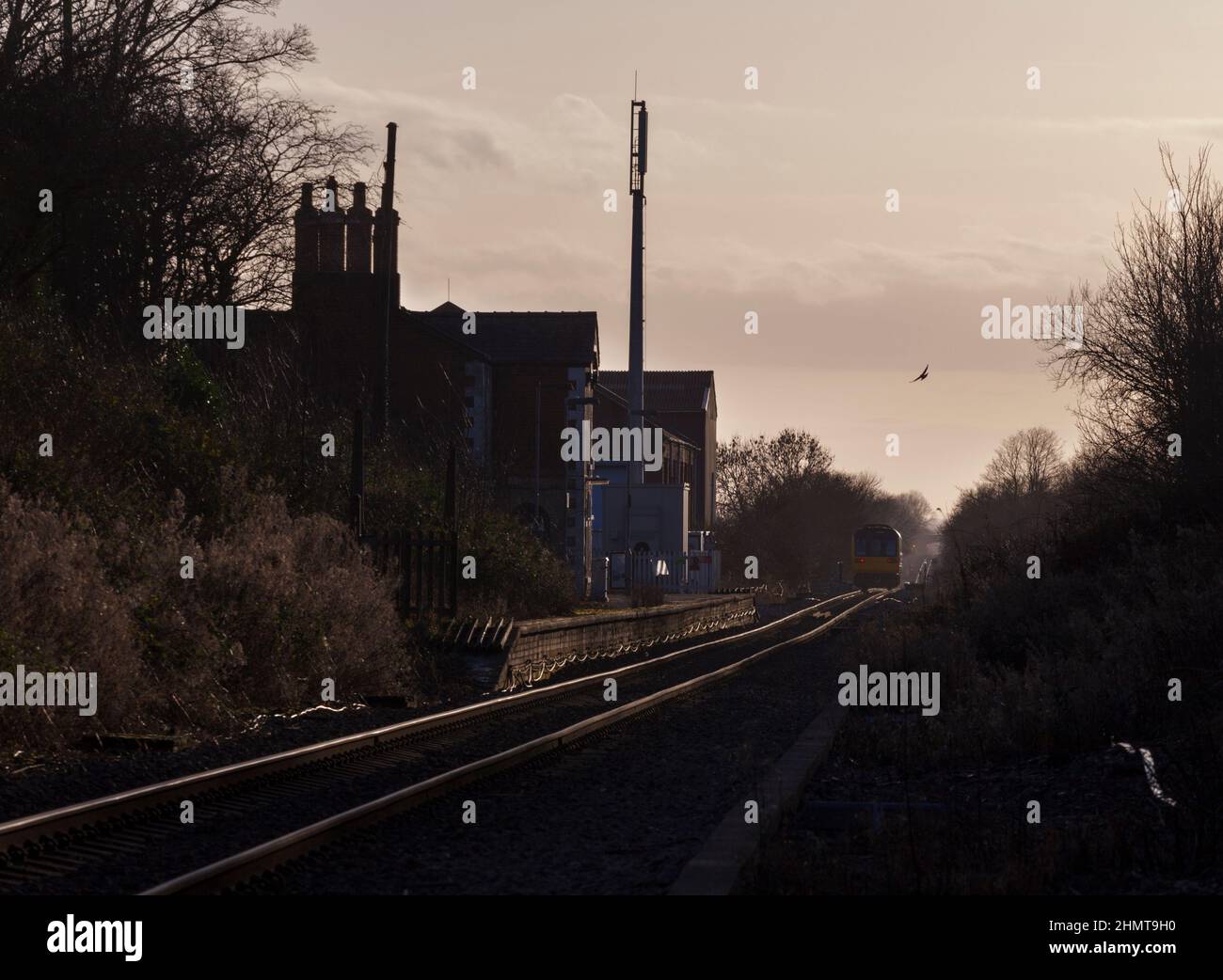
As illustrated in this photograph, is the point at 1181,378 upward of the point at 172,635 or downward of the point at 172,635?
upward

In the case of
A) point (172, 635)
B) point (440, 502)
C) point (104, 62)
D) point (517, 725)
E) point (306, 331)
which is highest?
point (104, 62)

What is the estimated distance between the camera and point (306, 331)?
4138 cm

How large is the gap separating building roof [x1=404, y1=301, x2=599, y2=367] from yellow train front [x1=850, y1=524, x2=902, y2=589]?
24.3 meters

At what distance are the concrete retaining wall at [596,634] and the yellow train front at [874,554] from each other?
32.9m

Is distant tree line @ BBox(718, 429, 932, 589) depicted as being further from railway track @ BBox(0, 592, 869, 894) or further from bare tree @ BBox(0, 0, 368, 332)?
railway track @ BBox(0, 592, 869, 894)

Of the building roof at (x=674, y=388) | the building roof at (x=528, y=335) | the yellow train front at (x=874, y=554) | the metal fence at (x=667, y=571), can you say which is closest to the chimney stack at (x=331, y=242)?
the building roof at (x=528, y=335)

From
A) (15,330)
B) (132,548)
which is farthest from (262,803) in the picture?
(15,330)

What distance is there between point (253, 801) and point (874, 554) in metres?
64.1

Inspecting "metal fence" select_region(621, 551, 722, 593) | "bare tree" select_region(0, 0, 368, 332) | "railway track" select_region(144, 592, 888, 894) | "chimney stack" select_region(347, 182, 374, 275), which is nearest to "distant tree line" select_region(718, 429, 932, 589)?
"metal fence" select_region(621, 551, 722, 593)

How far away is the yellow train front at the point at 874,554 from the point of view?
71750mm

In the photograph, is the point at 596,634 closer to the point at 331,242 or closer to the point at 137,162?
the point at 137,162

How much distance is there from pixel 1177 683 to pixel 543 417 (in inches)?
1528

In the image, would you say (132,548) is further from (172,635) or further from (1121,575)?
(1121,575)

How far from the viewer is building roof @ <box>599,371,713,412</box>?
9206 cm
